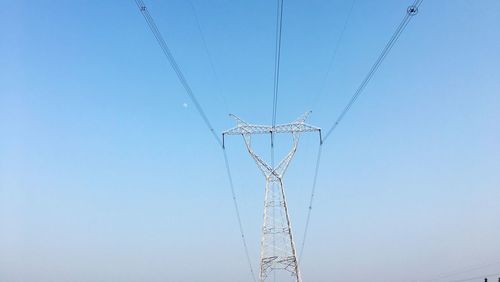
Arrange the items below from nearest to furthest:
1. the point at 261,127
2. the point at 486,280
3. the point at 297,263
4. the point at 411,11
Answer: the point at 411,11 → the point at 297,263 → the point at 261,127 → the point at 486,280

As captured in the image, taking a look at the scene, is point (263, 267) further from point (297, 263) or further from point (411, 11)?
point (411, 11)

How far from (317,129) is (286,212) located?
9.40 metres

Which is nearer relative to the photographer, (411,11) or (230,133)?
(411,11)

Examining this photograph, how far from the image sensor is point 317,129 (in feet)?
169

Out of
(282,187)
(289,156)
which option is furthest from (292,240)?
(289,156)

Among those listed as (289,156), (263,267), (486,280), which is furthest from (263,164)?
(486,280)

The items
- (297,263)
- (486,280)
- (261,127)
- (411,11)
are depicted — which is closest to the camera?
(411,11)

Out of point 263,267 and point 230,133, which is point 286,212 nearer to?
point 263,267

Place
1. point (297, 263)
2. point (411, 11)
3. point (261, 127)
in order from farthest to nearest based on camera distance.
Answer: point (261, 127) → point (297, 263) → point (411, 11)

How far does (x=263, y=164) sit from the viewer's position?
52.3 metres

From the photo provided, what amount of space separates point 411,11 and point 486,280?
91.8 m

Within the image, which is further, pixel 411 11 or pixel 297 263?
pixel 297 263

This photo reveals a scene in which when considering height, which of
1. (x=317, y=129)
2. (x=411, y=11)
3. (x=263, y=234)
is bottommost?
(x=411, y=11)

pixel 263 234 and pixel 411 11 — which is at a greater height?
pixel 263 234
